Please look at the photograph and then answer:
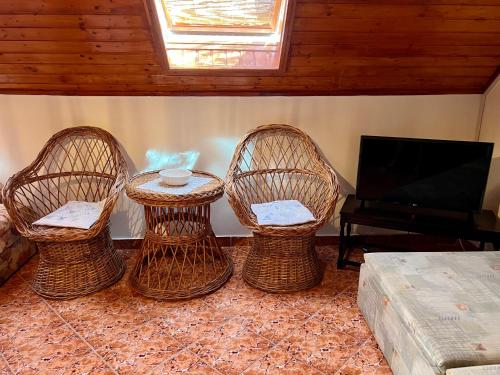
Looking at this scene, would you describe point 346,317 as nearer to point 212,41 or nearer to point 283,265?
point 283,265

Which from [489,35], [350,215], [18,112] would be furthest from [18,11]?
[489,35]

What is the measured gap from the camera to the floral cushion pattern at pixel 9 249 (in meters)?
2.47

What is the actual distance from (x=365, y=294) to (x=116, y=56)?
2.09m

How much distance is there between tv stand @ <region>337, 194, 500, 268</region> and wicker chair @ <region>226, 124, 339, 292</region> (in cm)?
24

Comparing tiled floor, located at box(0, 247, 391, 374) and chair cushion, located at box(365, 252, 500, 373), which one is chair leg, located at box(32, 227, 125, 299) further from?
chair cushion, located at box(365, 252, 500, 373)

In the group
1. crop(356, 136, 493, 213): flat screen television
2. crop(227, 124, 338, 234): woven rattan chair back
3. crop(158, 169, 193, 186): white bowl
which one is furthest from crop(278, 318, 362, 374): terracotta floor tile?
crop(158, 169, 193, 186): white bowl

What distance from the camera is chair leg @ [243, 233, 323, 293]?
240cm

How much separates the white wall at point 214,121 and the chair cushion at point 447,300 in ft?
3.87

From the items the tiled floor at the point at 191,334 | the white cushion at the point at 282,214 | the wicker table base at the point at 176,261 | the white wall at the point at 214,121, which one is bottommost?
the tiled floor at the point at 191,334

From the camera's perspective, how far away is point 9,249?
101 inches

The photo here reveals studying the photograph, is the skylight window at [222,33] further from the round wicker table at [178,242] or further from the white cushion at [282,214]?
the white cushion at [282,214]

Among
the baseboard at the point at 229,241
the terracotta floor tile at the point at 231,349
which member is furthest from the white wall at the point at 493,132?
the terracotta floor tile at the point at 231,349

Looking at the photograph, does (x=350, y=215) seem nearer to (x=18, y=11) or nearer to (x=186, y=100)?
(x=186, y=100)

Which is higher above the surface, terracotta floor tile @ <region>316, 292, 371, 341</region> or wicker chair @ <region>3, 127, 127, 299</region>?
wicker chair @ <region>3, 127, 127, 299</region>
